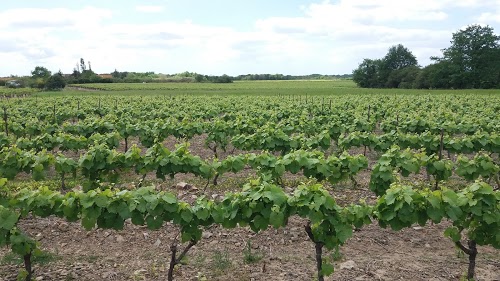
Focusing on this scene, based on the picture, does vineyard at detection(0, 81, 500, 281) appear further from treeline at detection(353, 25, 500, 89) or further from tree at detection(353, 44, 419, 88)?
tree at detection(353, 44, 419, 88)

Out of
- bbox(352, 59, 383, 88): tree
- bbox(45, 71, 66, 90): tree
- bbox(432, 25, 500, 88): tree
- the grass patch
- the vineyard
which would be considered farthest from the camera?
bbox(352, 59, 383, 88): tree

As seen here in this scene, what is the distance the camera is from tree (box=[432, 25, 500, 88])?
75.9 meters

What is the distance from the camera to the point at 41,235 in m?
8.51

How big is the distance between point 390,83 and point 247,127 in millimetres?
81630

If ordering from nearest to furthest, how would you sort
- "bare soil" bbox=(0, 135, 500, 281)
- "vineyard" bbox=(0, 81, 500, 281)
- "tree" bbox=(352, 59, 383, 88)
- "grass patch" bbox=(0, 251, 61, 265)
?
"vineyard" bbox=(0, 81, 500, 281) < "bare soil" bbox=(0, 135, 500, 281) < "grass patch" bbox=(0, 251, 61, 265) < "tree" bbox=(352, 59, 383, 88)

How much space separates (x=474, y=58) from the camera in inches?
3066

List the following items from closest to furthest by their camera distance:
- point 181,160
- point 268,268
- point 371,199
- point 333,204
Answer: point 333,204, point 268,268, point 181,160, point 371,199

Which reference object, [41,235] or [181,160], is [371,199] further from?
[41,235]

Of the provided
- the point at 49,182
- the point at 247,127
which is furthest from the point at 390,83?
the point at 49,182

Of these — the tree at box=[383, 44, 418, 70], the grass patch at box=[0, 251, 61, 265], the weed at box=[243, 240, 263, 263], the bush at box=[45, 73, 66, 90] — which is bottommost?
the grass patch at box=[0, 251, 61, 265]

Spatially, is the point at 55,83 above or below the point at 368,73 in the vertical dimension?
below

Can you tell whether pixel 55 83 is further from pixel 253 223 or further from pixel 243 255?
pixel 253 223

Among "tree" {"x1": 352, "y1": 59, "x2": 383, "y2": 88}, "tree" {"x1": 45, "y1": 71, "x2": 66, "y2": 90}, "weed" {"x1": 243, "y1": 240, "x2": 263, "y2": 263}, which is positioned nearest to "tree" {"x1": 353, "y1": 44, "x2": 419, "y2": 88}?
"tree" {"x1": 352, "y1": 59, "x2": 383, "y2": 88}

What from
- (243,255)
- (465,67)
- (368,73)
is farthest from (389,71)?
(243,255)
